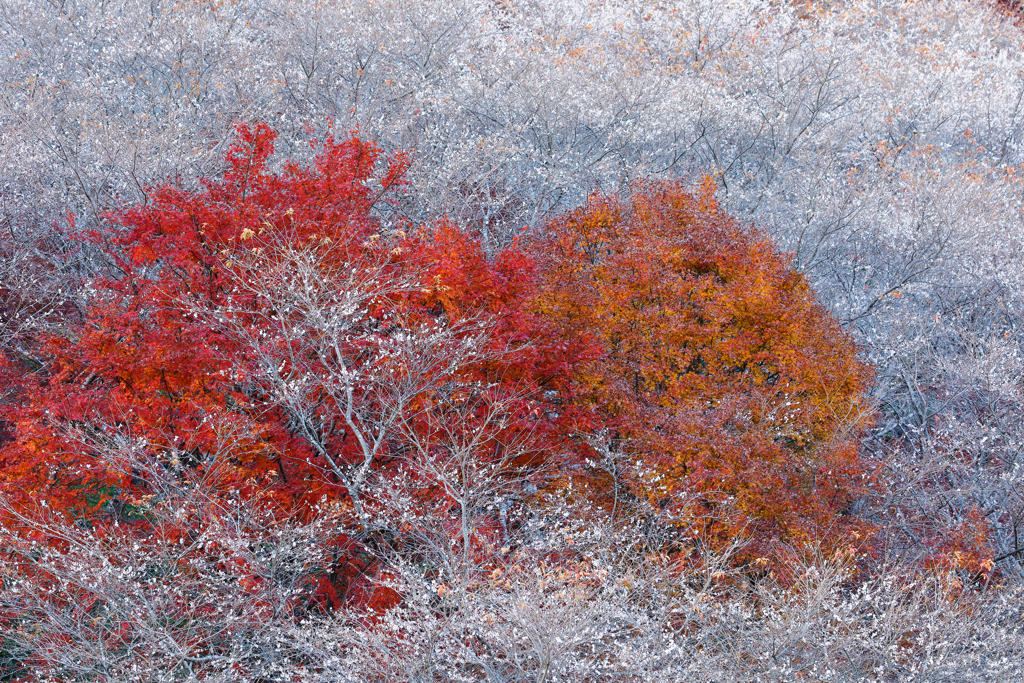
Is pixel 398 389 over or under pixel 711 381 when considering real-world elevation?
over

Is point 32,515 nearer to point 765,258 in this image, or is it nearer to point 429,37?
point 765,258

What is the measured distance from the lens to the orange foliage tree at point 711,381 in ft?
43.5

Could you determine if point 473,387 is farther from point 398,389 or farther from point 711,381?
point 711,381

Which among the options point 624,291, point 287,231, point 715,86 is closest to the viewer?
point 287,231

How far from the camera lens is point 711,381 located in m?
14.4

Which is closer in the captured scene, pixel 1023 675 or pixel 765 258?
pixel 1023 675

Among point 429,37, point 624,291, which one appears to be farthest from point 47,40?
point 624,291

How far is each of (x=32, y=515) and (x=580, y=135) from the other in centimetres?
1726

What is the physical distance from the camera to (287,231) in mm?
13125

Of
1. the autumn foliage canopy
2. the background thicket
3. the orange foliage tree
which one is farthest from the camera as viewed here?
the orange foliage tree

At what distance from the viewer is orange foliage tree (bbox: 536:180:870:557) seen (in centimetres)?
1325

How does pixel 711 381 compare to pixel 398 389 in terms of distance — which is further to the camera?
pixel 711 381

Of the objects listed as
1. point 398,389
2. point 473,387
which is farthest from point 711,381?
point 398,389

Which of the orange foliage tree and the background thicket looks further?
the orange foliage tree
